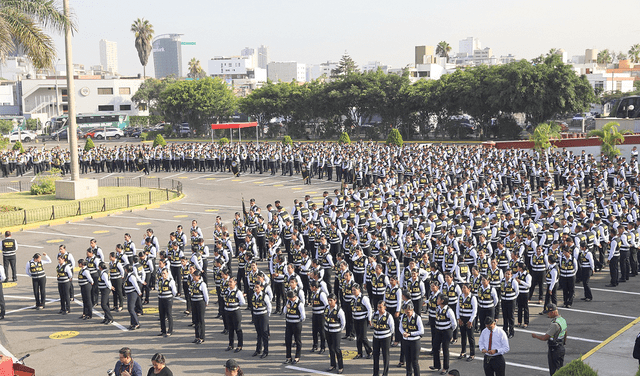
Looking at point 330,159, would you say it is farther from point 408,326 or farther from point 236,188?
point 408,326

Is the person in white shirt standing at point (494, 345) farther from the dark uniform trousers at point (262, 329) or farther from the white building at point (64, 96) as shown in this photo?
the white building at point (64, 96)

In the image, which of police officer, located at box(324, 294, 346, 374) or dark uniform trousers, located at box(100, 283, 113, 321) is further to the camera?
dark uniform trousers, located at box(100, 283, 113, 321)

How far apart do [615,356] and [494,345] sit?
9.56ft

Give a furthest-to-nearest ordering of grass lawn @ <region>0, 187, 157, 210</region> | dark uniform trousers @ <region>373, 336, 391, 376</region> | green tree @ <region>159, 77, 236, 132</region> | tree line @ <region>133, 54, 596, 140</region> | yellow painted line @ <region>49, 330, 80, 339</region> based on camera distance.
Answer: green tree @ <region>159, 77, 236, 132</region>, tree line @ <region>133, 54, 596, 140</region>, grass lawn @ <region>0, 187, 157, 210</region>, yellow painted line @ <region>49, 330, 80, 339</region>, dark uniform trousers @ <region>373, 336, 391, 376</region>

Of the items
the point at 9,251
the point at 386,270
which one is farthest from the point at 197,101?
the point at 386,270

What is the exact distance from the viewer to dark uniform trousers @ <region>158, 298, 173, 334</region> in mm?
13469

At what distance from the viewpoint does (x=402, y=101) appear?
59.0m

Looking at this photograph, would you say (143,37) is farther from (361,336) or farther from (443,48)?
(361,336)

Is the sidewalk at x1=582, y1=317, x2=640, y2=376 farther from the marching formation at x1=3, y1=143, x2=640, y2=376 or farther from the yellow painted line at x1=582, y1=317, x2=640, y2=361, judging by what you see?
the marching formation at x1=3, y1=143, x2=640, y2=376

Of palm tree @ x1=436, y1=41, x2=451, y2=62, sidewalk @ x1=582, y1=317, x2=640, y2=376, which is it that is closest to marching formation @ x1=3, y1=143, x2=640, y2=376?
sidewalk @ x1=582, y1=317, x2=640, y2=376

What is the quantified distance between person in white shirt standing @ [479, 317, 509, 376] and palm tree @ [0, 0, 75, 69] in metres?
23.7

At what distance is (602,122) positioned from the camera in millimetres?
49062

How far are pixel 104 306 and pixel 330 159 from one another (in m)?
24.5

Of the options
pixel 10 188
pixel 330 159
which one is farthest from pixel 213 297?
pixel 10 188
